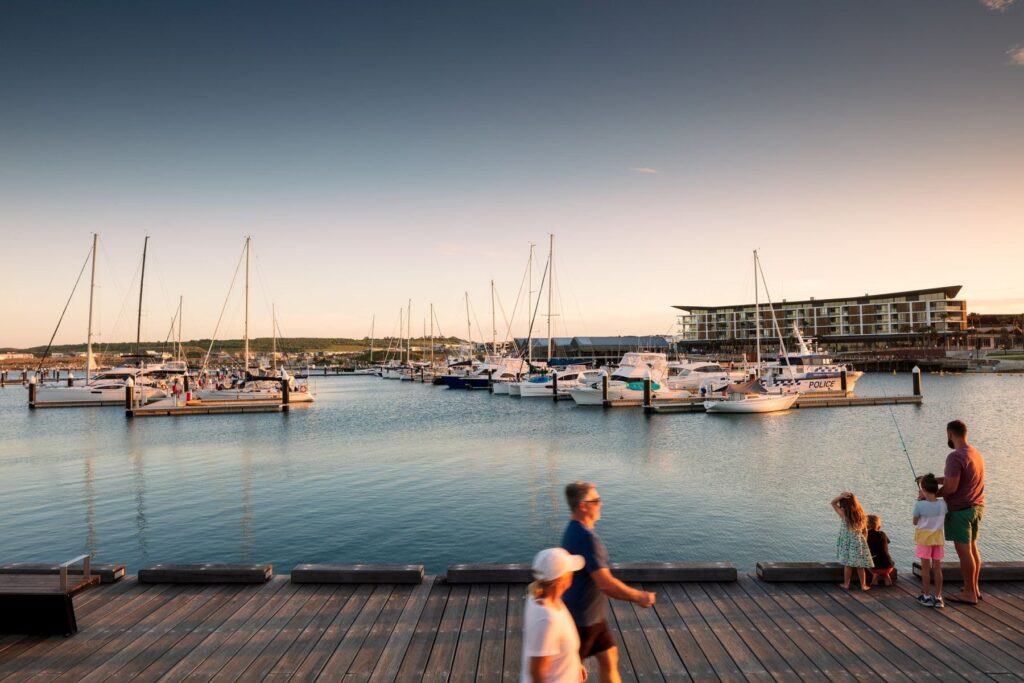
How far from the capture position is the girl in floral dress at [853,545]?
24.2ft

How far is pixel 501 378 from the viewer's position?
78.1 metres

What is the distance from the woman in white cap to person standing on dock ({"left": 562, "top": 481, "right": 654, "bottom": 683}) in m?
0.56

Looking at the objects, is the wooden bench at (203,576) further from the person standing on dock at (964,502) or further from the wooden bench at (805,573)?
the person standing on dock at (964,502)

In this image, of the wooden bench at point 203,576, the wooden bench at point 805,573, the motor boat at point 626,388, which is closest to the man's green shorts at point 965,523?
the wooden bench at point 805,573

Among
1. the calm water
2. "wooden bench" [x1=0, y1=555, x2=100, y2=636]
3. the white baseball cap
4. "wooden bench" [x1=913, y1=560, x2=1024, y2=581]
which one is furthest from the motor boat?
the white baseball cap

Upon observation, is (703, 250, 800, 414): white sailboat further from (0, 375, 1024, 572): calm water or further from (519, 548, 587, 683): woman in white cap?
(519, 548, 587, 683): woman in white cap

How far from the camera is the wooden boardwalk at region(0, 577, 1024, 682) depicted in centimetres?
573

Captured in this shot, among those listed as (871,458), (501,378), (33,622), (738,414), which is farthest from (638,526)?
(501,378)

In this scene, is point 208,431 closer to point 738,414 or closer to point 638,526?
point 638,526

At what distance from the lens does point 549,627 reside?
382cm

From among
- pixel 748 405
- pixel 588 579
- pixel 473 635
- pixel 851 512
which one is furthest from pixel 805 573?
pixel 748 405

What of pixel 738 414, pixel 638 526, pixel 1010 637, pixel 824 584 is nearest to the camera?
pixel 1010 637

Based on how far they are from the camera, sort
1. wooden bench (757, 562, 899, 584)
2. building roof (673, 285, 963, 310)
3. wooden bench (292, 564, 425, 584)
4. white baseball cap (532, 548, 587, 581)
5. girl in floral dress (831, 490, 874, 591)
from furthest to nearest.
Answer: building roof (673, 285, 963, 310) → wooden bench (292, 564, 425, 584) → wooden bench (757, 562, 899, 584) → girl in floral dress (831, 490, 874, 591) → white baseball cap (532, 548, 587, 581)

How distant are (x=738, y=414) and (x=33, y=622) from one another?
1764 inches
